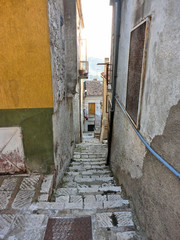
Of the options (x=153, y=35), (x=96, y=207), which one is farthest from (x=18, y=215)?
(x=153, y=35)

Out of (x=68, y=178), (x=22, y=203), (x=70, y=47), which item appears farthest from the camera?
(x=70, y=47)

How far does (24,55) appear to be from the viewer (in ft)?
10.4

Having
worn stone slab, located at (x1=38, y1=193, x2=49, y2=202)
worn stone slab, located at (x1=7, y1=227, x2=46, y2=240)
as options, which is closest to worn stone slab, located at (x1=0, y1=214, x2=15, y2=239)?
worn stone slab, located at (x1=7, y1=227, x2=46, y2=240)

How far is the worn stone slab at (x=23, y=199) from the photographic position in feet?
9.81

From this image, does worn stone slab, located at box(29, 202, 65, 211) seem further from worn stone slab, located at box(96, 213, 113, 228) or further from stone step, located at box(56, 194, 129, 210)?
worn stone slab, located at box(96, 213, 113, 228)

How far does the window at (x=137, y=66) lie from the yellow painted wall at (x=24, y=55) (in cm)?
168

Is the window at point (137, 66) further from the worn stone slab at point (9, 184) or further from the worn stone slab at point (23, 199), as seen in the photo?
the worn stone slab at point (9, 184)

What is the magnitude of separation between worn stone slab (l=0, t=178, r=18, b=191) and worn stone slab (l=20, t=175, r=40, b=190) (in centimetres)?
17

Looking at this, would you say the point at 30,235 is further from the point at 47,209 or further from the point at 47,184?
the point at 47,184

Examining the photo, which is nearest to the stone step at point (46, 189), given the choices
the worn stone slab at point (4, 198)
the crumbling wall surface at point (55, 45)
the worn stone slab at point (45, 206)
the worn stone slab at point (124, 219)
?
the worn stone slab at point (45, 206)

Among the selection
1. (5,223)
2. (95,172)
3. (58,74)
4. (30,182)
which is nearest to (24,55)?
(58,74)

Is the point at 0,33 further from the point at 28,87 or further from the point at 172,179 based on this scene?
the point at 172,179

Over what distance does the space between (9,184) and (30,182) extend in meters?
0.42

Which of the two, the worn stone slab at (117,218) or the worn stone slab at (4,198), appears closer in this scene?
the worn stone slab at (117,218)
